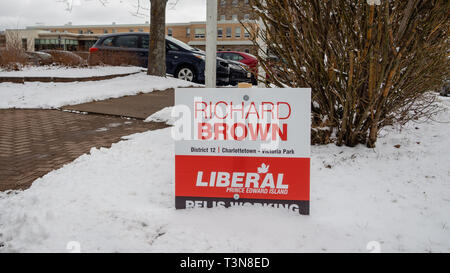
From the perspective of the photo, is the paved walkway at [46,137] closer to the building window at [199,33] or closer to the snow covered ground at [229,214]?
the snow covered ground at [229,214]

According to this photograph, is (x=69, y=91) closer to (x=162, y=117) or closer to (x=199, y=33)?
(x=162, y=117)

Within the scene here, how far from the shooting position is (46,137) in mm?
5355

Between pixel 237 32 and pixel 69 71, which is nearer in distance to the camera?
pixel 69 71

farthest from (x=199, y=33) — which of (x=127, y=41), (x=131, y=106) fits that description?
(x=131, y=106)

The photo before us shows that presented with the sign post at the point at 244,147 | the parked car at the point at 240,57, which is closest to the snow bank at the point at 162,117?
the sign post at the point at 244,147

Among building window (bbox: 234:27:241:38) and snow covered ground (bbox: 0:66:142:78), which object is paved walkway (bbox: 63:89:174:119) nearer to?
snow covered ground (bbox: 0:66:142:78)

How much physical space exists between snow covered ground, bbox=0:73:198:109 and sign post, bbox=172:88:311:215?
5.86m

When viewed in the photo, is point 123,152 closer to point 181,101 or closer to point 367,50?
point 181,101

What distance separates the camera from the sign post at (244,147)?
285cm

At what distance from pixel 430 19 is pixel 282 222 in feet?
7.77

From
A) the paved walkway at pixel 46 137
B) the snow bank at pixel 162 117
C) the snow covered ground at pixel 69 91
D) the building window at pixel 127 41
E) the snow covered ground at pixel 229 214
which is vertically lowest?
the snow covered ground at pixel 229 214

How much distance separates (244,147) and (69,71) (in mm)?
10030

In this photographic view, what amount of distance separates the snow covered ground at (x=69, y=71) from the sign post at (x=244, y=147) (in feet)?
28.2

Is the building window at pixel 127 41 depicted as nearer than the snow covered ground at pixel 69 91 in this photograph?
No
